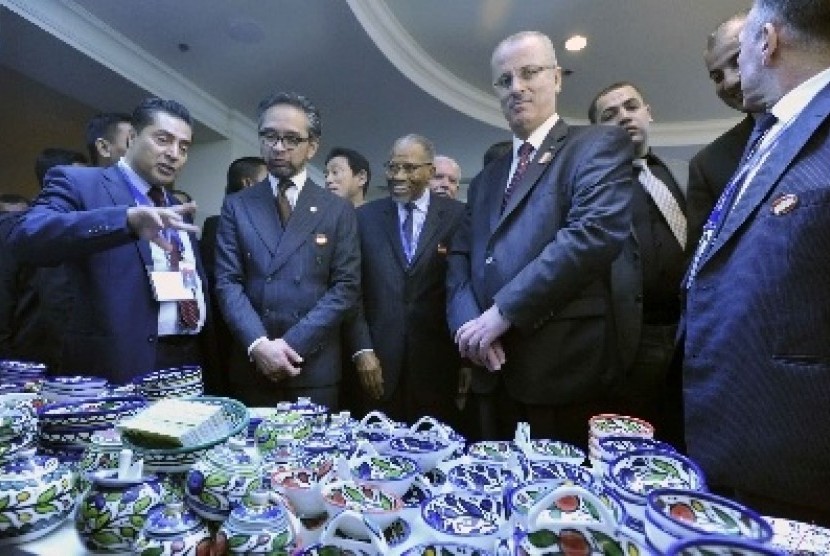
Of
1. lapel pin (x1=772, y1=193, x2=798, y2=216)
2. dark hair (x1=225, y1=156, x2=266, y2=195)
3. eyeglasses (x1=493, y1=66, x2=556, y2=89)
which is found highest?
eyeglasses (x1=493, y1=66, x2=556, y2=89)

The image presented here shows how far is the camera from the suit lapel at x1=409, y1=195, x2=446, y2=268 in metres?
2.21

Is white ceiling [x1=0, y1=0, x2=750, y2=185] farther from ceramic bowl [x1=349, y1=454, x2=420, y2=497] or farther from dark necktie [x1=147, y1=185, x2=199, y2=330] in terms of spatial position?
ceramic bowl [x1=349, y1=454, x2=420, y2=497]

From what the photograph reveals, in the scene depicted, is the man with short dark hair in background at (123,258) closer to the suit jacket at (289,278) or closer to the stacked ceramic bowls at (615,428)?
the suit jacket at (289,278)

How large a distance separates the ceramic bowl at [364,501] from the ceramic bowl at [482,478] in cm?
12

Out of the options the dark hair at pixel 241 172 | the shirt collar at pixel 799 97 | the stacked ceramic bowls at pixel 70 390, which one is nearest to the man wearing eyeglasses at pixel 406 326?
the stacked ceramic bowls at pixel 70 390

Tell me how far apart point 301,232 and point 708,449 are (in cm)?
148

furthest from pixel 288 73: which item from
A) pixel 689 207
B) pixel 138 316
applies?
pixel 689 207

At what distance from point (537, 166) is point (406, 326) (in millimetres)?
863

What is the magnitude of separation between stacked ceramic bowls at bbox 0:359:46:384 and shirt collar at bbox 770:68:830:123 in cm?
187

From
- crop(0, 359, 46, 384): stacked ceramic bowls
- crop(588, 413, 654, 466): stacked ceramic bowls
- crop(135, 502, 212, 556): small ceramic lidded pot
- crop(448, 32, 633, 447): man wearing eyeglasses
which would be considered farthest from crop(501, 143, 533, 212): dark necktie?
crop(0, 359, 46, 384): stacked ceramic bowls

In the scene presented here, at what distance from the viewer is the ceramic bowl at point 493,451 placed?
0.95m

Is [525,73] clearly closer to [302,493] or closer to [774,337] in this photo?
[774,337]

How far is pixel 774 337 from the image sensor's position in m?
0.99

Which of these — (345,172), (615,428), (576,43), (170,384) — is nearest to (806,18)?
(615,428)
